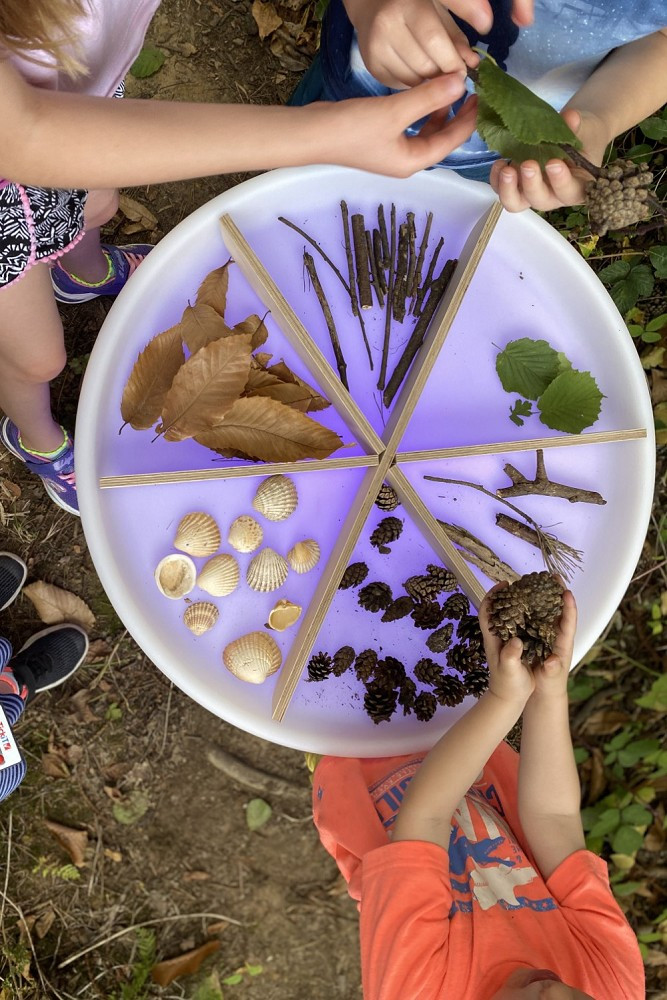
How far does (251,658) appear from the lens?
55.3 inches

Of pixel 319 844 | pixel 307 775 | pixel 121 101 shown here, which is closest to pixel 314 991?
pixel 319 844

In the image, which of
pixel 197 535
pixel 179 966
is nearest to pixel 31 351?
pixel 197 535

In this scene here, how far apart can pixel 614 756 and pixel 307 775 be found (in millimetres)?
970

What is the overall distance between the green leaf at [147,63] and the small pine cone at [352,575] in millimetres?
1607

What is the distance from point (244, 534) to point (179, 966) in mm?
1460

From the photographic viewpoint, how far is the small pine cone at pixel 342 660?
146 cm

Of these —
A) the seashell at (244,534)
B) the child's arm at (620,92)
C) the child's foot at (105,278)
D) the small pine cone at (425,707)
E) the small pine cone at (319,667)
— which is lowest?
the small pine cone at (425,707)

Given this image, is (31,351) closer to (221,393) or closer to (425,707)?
(221,393)

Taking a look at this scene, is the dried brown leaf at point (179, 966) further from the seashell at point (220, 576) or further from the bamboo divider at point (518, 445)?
the bamboo divider at point (518, 445)

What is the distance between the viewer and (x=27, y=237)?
113cm

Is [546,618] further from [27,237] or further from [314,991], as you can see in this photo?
[314,991]

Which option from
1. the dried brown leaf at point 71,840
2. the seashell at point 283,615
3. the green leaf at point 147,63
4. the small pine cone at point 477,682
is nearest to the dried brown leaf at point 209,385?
the seashell at point 283,615

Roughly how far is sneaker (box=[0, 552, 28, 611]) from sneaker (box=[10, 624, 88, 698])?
138 mm

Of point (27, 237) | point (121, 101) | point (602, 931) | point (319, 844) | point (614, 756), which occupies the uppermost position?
point (121, 101)
